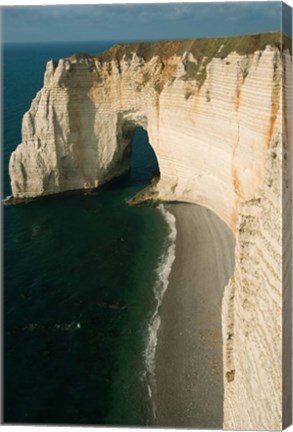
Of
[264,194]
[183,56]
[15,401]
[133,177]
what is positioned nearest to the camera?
[264,194]

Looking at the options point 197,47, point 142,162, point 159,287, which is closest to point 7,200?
point 142,162

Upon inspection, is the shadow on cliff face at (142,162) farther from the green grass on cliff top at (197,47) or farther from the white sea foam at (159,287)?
the green grass on cliff top at (197,47)

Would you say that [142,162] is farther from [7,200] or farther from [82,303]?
[82,303]

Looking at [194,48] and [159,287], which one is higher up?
[194,48]

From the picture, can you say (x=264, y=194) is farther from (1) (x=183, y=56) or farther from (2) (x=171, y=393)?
(1) (x=183, y=56)

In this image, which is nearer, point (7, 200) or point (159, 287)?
point (159, 287)

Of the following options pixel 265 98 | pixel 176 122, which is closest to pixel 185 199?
pixel 176 122
